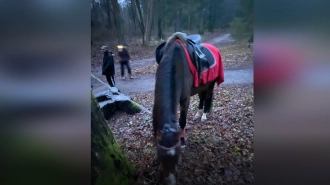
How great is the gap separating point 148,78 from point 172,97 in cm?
20

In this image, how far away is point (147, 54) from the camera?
1.70 meters

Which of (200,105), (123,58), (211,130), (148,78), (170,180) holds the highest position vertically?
(123,58)

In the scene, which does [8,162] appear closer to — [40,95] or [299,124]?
[40,95]

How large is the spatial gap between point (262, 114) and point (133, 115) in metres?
0.74

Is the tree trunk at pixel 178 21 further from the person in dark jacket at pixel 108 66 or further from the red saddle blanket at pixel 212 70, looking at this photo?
the person in dark jacket at pixel 108 66

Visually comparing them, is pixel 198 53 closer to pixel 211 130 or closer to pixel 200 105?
pixel 200 105

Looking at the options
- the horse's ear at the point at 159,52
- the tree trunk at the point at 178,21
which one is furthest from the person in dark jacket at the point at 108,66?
the tree trunk at the point at 178,21

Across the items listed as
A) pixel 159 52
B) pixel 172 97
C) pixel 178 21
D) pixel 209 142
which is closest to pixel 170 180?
pixel 209 142

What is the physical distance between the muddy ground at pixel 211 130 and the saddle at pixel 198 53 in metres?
0.06

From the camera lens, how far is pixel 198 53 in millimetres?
1758

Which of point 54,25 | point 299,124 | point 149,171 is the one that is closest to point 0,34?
point 54,25

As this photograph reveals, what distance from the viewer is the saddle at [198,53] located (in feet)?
5.66

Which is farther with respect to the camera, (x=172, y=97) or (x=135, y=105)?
(x=135, y=105)

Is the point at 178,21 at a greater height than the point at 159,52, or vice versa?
the point at 178,21
